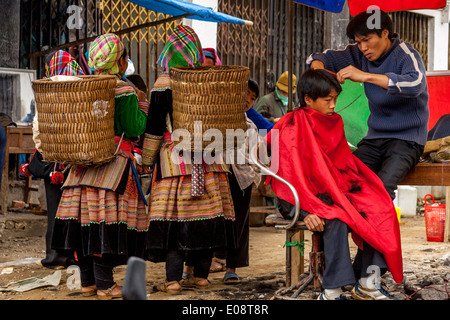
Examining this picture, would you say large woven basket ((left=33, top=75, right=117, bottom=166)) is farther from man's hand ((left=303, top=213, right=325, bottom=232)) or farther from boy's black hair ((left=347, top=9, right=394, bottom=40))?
boy's black hair ((left=347, top=9, right=394, bottom=40))

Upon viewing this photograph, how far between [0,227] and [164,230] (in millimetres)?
3414

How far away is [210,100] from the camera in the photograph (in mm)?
4098

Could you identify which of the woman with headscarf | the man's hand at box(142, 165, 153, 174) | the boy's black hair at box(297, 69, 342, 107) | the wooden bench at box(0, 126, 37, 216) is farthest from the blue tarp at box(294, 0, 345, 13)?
the wooden bench at box(0, 126, 37, 216)

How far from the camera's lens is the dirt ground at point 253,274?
4508 mm

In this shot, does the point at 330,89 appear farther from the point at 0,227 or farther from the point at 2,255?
the point at 0,227

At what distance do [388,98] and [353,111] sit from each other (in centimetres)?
207

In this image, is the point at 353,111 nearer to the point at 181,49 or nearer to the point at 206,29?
the point at 181,49

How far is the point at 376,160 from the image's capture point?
A: 4484 mm

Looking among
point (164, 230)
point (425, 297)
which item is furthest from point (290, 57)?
point (425, 297)

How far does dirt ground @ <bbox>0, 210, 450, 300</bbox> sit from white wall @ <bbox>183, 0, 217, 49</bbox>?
134 inches

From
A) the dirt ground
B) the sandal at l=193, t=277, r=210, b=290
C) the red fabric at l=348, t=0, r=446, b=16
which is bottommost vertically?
the dirt ground

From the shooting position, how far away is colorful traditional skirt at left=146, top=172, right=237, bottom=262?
441 cm

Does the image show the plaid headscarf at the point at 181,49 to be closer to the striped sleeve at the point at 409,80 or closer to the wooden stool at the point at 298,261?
the wooden stool at the point at 298,261

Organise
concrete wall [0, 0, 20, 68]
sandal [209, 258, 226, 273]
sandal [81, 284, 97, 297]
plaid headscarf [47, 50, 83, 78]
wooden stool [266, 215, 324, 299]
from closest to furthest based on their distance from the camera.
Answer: wooden stool [266, 215, 324, 299] → sandal [81, 284, 97, 297] → plaid headscarf [47, 50, 83, 78] → sandal [209, 258, 226, 273] → concrete wall [0, 0, 20, 68]
